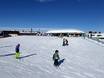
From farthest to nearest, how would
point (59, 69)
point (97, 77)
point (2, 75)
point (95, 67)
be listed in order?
point (95, 67)
point (59, 69)
point (97, 77)
point (2, 75)

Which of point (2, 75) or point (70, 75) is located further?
point (70, 75)

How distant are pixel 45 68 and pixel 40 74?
2040 mm

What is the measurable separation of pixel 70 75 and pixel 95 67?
3448 millimetres

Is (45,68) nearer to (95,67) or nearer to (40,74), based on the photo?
(40,74)

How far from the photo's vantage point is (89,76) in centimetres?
1413

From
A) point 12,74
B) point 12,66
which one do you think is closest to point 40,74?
point 12,74

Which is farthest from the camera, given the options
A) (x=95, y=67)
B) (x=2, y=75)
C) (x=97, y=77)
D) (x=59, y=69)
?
(x=95, y=67)

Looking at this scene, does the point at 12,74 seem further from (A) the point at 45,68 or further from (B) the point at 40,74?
(A) the point at 45,68

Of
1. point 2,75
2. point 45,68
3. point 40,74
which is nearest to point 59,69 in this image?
point 45,68

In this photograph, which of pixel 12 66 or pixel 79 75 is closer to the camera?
pixel 79 75

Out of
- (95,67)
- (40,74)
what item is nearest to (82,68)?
(95,67)

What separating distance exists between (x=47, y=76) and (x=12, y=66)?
348cm

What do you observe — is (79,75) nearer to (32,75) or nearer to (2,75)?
(32,75)

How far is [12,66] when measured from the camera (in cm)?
1605
